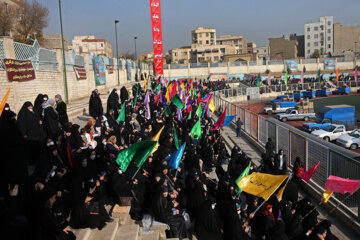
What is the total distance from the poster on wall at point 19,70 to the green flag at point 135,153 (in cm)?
870

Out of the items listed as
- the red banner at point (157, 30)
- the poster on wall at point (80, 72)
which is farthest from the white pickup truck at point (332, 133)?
the red banner at point (157, 30)

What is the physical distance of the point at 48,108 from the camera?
27.5 ft

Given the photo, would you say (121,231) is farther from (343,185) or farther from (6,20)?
(6,20)

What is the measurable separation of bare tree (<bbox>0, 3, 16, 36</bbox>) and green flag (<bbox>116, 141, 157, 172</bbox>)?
28.1 metres

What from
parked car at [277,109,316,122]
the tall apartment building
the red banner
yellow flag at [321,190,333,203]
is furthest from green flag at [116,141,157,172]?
the tall apartment building

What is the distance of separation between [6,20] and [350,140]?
2978cm

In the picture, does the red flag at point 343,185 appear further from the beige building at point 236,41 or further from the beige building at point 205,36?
the beige building at point 236,41

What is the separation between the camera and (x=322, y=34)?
10331cm

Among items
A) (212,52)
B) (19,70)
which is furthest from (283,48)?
(19,70)

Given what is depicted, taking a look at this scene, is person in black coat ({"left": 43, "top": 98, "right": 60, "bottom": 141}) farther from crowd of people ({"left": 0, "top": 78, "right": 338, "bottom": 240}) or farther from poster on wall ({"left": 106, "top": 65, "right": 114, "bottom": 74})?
poster on wall ({"left": 106, "top": 65, "right": 114, "bottom": 74})

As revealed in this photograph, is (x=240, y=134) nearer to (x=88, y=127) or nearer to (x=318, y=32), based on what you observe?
(x=88, y=127)

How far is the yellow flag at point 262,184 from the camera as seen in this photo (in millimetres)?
6066

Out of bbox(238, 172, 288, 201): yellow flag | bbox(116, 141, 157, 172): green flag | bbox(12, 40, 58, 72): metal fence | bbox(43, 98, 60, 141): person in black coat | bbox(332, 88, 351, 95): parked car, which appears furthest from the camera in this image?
bbox(332, 88, 351, 95): parked car

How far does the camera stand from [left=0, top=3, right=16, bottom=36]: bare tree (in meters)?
29.6
